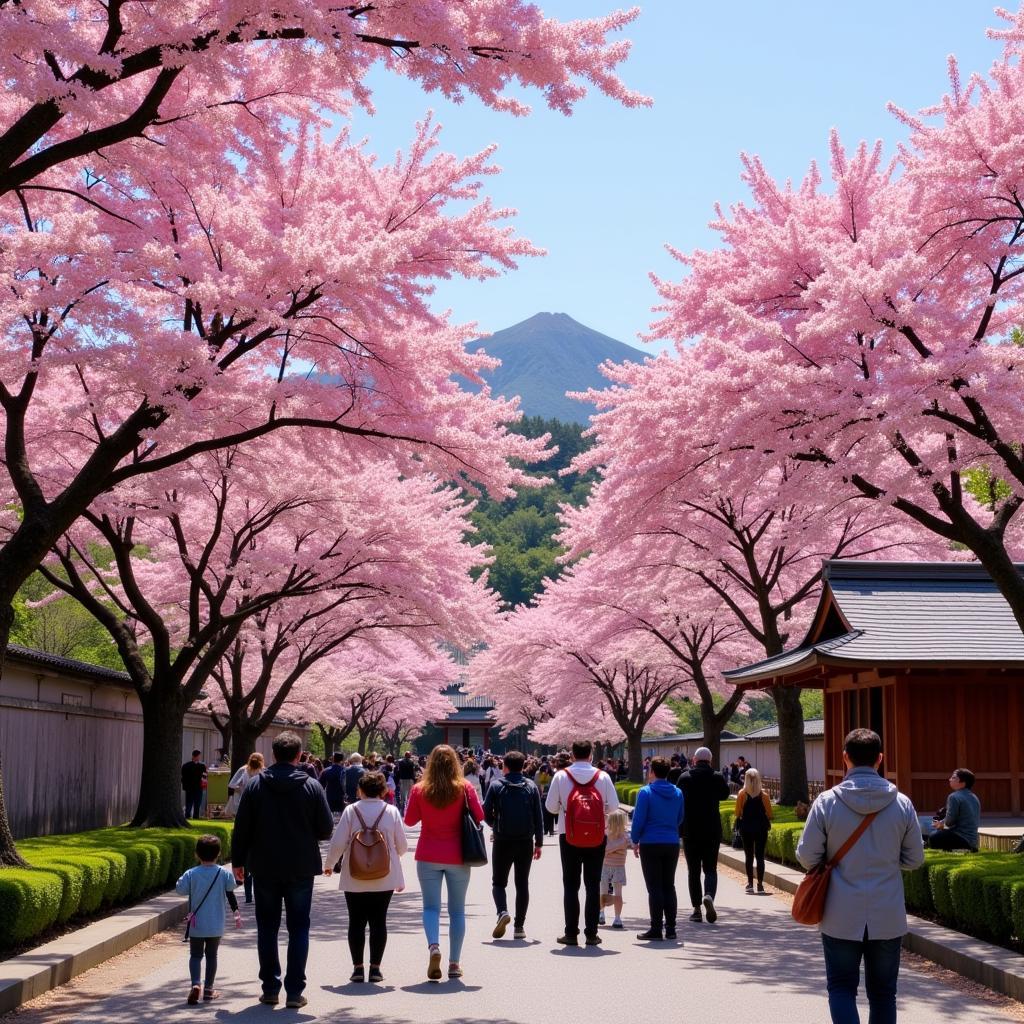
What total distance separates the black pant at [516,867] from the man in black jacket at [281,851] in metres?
3.39

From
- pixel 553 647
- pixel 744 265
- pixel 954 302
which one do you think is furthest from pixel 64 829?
pixel 553 647

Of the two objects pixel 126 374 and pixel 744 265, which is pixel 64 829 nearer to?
pixel 126 374

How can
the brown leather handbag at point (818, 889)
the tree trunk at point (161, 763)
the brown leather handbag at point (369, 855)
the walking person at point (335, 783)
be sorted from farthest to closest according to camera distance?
the walking person at point (335, 783) → the tree trunk at point (161, 763) → the brown leather handbag at point (369, 855) → the brown leather handbag at point (818, 889)

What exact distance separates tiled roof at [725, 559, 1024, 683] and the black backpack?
981 centimetres

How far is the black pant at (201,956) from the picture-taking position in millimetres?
9133

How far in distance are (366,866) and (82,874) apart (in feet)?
11.6

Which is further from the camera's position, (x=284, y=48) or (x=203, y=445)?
(x=203, y=445)

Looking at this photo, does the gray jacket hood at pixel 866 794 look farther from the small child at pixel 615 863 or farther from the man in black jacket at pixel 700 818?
the man in black jacket at pixel 700 818

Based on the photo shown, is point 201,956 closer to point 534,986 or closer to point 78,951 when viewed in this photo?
point 78,951

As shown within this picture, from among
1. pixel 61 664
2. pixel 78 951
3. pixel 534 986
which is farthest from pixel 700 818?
pixel 61 664

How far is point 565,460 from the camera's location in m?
139

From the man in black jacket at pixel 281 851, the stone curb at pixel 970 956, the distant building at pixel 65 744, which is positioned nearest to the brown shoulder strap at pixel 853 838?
the stone curb at pixel 970 956

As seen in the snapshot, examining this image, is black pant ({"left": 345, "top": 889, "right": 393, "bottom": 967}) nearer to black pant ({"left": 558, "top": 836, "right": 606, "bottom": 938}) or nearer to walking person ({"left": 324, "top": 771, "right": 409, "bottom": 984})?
walking person ({"left": 324, "top": 771, "right": 409, "bottom": 984})

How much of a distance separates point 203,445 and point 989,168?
28.5 ft
